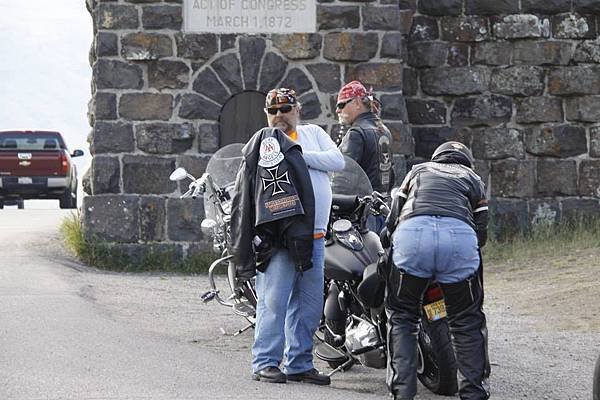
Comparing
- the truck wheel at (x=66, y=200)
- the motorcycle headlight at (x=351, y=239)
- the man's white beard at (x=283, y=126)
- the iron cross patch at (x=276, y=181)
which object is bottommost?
the truck wheel at (x=66, y=200)

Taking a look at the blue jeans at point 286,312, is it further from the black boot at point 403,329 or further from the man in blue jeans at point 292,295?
Result: the black boot at point 403,329

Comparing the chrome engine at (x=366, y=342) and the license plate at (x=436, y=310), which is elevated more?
the license plate at (x=436, y=310)

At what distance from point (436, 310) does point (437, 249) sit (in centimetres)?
46

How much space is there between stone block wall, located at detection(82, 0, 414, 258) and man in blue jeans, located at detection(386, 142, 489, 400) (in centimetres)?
814

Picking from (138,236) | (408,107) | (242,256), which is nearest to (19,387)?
(242,256)

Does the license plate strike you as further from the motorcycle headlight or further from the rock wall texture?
the rock wall texture

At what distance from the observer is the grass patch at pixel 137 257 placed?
15.4 m

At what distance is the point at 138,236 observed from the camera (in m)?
15.7

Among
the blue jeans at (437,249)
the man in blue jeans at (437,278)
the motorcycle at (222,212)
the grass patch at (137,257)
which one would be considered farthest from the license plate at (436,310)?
the grass patch at (137,257)

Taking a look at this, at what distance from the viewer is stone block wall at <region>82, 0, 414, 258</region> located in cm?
1566

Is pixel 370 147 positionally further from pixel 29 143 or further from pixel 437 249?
pixel 29 143

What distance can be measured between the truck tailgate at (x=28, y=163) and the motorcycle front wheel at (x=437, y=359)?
19.7 m

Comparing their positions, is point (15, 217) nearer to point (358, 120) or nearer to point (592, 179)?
point (592, 179)

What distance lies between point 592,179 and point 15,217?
29.6 ft
